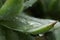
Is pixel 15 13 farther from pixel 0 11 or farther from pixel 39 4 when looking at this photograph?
pixel 39 4

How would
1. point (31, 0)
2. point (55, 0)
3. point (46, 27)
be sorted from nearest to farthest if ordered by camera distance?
point (46, 27)
point (31, 0)
point (55, 0)

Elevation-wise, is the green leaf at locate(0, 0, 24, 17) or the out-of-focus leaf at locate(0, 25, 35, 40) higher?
the green leaf at locate(0, 0, 24, 17)

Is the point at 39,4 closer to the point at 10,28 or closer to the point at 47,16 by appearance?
the point at 47,16

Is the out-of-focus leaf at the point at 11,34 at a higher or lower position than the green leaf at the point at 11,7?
lower

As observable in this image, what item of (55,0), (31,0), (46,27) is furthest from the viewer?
(55,0)

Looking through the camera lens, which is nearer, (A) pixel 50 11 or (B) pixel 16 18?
(B) pixel 16 18

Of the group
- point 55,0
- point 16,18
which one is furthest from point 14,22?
point 55,0

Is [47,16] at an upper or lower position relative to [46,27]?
upper

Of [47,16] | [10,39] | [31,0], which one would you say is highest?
[47,16]

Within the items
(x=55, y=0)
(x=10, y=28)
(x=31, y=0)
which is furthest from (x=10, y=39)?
(x=55, y=0)
